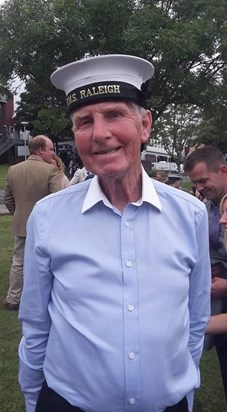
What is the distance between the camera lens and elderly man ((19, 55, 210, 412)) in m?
1.63

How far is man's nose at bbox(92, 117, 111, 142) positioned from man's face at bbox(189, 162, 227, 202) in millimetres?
1643

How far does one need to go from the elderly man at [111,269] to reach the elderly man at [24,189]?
3615 mm

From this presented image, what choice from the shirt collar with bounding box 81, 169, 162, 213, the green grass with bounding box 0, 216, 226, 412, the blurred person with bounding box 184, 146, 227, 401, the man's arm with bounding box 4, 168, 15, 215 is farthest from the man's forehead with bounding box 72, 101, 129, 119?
the man's arm with bounding box 4, 168, 15, 215

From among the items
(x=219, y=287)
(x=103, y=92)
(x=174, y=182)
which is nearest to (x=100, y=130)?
(x=103, y=92)

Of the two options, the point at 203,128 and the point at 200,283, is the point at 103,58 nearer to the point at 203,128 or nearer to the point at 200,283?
the point at 200,283

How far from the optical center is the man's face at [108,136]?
1637mm

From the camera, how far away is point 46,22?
52.7 ft

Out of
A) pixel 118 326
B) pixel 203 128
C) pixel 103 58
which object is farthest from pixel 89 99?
pixel 203 128

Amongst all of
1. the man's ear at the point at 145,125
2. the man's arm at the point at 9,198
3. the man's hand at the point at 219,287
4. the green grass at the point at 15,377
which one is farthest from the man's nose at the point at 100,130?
the man's arm at the point at 9,198

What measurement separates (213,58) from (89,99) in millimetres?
17385

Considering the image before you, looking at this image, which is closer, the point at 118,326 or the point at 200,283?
the point at 118,326

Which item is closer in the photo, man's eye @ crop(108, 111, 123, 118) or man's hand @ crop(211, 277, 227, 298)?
man's eye @ crop(108, 111, 123, 118)

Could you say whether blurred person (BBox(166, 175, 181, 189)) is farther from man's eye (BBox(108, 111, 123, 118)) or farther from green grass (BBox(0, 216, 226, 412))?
man's eye (BBox(108, 111, 123, 118))

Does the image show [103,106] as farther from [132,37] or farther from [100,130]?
[132,37]
